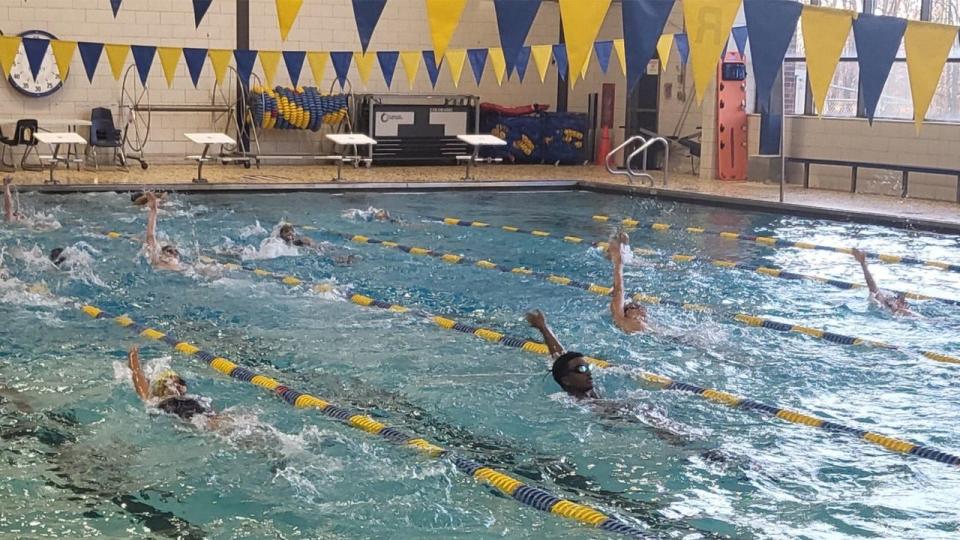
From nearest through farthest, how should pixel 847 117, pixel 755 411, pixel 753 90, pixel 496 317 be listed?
pixel 755 411 → pixel 496 317 → pixel 847 117 → pixel 753 90

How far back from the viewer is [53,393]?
257 inches

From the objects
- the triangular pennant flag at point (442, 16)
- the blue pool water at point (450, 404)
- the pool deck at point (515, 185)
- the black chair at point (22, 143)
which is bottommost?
the blue pool water at point (450, 404)

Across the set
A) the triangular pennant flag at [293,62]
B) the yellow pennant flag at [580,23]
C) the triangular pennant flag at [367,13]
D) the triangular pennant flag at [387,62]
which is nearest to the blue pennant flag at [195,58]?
the triangular pennant flag at [293,62]

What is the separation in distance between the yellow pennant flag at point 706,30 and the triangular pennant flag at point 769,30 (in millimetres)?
167

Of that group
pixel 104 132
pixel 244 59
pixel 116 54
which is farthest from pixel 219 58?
pixel 104 132

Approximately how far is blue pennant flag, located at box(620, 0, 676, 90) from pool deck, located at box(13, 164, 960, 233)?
575cm

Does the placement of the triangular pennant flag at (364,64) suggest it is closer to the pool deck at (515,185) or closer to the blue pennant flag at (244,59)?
the blue pennant flag at (244,59)

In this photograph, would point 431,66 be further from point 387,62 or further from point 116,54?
point 116,54

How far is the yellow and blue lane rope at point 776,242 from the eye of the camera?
11.2 metres

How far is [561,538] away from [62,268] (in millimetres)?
6651

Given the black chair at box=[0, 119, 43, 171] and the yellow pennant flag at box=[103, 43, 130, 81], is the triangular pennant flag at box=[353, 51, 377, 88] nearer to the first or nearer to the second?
the yellow pennant flag at box=[103, 43, 130, 81]

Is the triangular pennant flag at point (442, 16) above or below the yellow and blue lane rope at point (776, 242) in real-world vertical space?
above

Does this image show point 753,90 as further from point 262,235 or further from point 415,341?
point 415,341

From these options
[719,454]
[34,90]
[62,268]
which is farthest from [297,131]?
[719,454]
